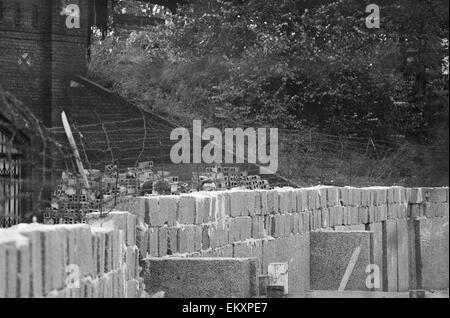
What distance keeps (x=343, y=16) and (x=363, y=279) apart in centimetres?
1797

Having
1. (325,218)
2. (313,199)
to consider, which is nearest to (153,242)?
(313,199)

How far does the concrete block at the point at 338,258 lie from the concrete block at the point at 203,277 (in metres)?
3.73

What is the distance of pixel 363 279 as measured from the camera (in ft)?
45.5

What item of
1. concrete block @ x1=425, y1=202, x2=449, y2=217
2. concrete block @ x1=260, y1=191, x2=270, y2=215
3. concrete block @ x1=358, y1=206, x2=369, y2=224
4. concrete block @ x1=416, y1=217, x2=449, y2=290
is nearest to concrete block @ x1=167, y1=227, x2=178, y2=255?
concrete block @ x1=260, y1=191, x2=270, y2=215

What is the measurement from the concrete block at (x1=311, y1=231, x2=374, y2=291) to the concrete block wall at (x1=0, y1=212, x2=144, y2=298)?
486 centimetres

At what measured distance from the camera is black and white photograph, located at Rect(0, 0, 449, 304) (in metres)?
8.13

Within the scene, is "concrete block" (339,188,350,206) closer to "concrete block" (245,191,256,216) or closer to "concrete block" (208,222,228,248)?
"concrete block" (245,191,256,216)

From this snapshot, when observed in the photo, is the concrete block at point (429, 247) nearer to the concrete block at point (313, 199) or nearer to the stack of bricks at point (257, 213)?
the stack of bricks at point (257, 213)

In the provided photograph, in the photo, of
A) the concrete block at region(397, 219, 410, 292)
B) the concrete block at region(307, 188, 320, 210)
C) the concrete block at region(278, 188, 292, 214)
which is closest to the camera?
the concrete block at region(278, 188, 292, 214)

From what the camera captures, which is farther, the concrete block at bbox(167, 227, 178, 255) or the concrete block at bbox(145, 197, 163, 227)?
the concrete block at bbox(167, 227, 178, 255)

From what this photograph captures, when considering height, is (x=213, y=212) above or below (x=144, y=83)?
below

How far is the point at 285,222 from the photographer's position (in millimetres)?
15336
